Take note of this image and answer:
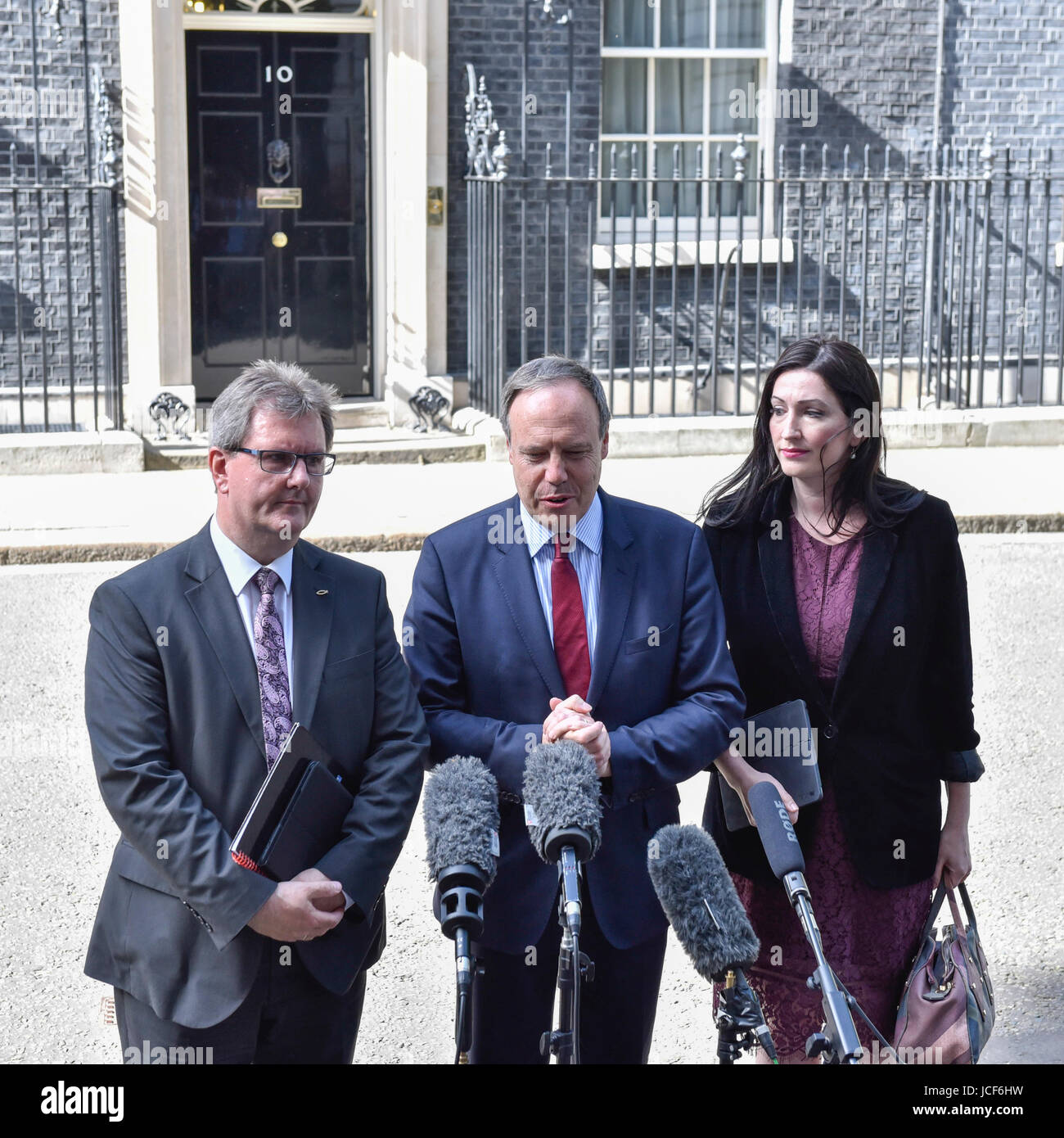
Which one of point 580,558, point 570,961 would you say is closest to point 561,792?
point 570,961

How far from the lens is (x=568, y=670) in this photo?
3.11 m

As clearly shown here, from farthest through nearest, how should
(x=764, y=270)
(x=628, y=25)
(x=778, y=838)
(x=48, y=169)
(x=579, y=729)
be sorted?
(x=764, y=270), (x=628, y=25), (x=48, y=169), (x=579, y=729), (x=778, y=838)

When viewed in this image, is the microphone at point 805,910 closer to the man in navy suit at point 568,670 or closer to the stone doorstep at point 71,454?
the man in navy suit at point 568,670

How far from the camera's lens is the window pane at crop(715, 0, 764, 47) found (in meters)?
13.2

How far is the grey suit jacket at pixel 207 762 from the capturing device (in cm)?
276

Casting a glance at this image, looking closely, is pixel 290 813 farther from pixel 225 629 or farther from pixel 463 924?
pixel 463 924

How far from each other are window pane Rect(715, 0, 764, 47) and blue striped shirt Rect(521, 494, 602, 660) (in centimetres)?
1109

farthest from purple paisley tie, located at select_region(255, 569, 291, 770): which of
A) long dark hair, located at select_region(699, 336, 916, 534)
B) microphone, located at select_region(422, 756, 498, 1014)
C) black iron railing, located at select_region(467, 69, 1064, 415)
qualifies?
black iron railing, located at select_region(467, 69, 1064, 415)

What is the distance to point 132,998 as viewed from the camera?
114 inches

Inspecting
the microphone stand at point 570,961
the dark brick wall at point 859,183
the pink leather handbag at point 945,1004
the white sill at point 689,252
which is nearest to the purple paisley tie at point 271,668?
the microphone stand at point 570,961

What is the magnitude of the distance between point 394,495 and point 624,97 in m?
4.63

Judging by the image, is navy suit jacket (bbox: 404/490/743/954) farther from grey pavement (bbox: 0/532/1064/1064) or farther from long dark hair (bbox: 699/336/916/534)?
grey pavement (bbox: 0/532/1064/1064)
